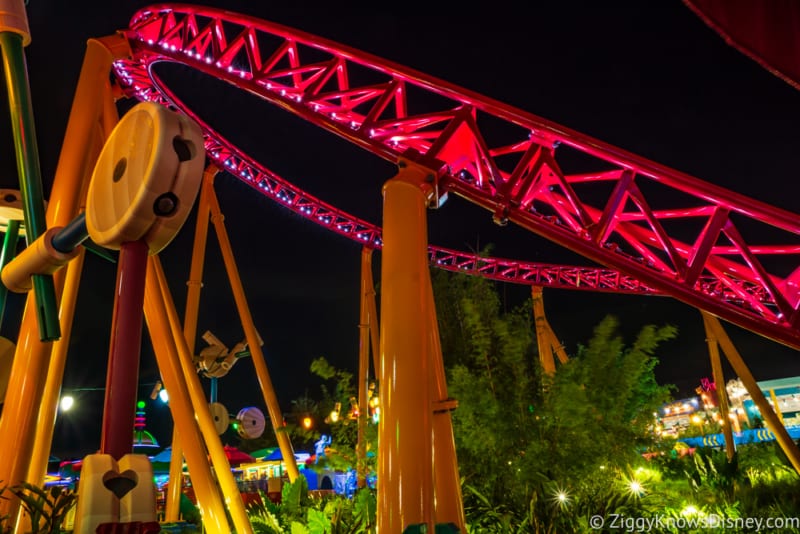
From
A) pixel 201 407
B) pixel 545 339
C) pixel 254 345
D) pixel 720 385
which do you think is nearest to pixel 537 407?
pixel 201 407

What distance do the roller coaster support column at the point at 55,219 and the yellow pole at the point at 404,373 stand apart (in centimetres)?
201

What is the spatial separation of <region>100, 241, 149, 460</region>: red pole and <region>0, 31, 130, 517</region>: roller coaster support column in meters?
1.80

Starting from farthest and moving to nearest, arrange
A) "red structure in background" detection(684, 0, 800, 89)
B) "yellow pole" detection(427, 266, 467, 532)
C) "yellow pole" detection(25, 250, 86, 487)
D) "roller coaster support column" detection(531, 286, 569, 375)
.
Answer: "roller coaster support column" detection(531, 286, 569, 375) < "yellow pole" detection(427, 266, 467, 532) < "yellow pole" detection(25, 250, 86, 487) < "red structure in background" detection(684, 0, 800, 89)

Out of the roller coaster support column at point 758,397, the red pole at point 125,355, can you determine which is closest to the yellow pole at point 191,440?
the red pole at point 125,355

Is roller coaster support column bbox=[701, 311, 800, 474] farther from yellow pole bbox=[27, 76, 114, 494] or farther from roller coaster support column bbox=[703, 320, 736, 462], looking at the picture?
yellow pole bbox=[27, 76, 114, 494]

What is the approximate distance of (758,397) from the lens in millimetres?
8352

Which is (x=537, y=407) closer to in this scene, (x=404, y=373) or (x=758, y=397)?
(x=404, y=373)

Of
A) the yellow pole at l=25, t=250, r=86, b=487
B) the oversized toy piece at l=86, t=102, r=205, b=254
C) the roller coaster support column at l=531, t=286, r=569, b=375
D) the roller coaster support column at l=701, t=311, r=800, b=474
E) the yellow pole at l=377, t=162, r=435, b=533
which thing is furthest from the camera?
the roller coaster support column at l=531, t=286, r=569, b=375

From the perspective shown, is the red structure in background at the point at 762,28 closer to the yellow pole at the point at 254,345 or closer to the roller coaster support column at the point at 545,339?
the yellow pole at the point at 254,345

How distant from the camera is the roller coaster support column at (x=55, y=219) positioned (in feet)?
10.9

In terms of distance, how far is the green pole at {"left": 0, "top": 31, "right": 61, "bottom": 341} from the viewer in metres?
1.80

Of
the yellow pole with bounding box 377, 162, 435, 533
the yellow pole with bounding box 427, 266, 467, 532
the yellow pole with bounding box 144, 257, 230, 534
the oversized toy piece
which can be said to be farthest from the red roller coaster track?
the oversized toy piece

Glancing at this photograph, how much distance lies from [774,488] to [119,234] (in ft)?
30.2

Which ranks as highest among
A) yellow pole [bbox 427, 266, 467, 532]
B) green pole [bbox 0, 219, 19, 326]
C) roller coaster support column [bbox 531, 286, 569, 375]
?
roller coaster support column [bbox 531, 286, 569, 375]
